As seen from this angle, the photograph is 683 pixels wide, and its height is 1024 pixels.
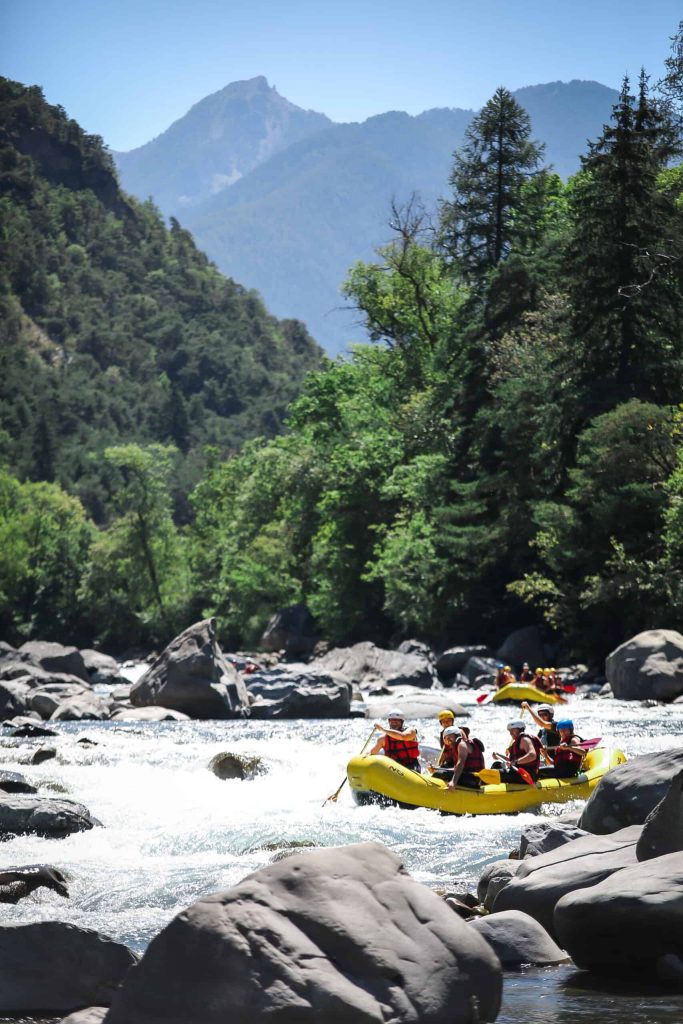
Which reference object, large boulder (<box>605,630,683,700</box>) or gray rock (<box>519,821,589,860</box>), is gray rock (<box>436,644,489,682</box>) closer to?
large boulder (<box>605,630,683,700</box>)

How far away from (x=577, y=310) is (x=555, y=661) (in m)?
9.24

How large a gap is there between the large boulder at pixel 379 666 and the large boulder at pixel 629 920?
86.1 ft

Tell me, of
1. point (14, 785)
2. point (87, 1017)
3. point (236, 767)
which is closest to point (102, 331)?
point (236, 767)

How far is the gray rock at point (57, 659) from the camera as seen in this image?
128ft

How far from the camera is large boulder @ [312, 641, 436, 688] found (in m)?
34.9

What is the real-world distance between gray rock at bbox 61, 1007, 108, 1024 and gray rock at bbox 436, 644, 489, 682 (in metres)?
29.0

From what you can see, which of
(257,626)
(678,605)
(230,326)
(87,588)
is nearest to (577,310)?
(678,605)

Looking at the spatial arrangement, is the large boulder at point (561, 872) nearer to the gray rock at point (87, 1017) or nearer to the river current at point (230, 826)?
the river current at point (230, 826)

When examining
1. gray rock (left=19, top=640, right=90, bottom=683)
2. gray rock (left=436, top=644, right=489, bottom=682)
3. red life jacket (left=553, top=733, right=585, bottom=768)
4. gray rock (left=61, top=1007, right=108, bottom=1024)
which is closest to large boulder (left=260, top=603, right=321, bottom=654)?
gray rock (left=19, top=640, right=90, bottom=683)

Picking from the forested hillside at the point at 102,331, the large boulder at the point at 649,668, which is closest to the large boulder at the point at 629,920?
the large boulder at the point at 649,668

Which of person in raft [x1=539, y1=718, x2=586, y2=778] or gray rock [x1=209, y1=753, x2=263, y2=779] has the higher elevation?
person in raft [x1=539, y1=718, x2=586, y2=778]

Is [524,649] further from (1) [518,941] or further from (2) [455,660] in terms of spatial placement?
(1) [518,941]

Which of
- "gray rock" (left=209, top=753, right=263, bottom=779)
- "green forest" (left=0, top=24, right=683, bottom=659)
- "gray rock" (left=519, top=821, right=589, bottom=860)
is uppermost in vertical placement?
"green forest" (left=0, top=24, right=683, bottom=659)

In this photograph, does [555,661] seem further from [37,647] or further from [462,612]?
[37,647]
